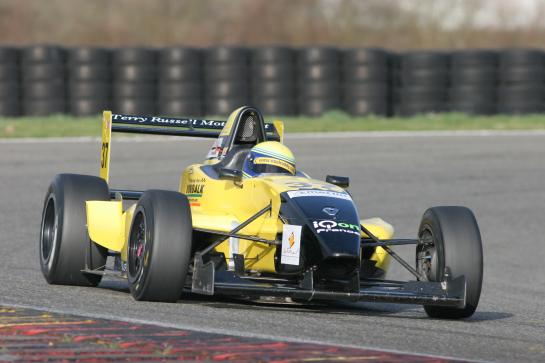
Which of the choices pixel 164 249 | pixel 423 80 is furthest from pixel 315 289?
pixel 423 80

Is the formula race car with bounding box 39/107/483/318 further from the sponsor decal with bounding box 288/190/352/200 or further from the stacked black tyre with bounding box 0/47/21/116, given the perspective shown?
the stacked black tyre with bounding box 0/47/21/116

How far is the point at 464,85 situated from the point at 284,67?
3.46m

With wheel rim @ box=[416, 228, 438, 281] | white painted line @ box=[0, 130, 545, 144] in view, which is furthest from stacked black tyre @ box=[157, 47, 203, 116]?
wheel rim @ box=[416, 228, 438, 281]

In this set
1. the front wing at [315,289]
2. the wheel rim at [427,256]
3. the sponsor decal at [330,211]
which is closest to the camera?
the front wing at [315,289]

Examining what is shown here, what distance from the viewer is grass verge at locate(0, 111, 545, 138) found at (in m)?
22.0

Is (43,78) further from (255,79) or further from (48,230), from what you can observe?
(48,230)

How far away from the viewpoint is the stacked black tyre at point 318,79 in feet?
76.4

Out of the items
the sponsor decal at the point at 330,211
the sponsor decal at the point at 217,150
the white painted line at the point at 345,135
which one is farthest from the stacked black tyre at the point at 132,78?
the sponsor decal at the point at 330,211

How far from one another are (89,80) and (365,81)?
511cm

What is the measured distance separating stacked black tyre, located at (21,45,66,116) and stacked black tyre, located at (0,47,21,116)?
0.42ft

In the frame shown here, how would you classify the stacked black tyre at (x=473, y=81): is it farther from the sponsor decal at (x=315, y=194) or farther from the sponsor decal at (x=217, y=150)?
the sponsor decal at (x=315, y=194)

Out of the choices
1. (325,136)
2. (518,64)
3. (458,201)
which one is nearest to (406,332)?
(458,201)

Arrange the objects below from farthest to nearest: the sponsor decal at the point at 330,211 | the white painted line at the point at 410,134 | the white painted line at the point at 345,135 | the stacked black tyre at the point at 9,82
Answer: the stacked black tyre at the point at 9,82
the white painted line at the point at 410,134
the white painted line at the point at 345,135
the sponsor decal at the point at 330,211

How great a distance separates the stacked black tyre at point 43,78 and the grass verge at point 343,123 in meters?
0.31
